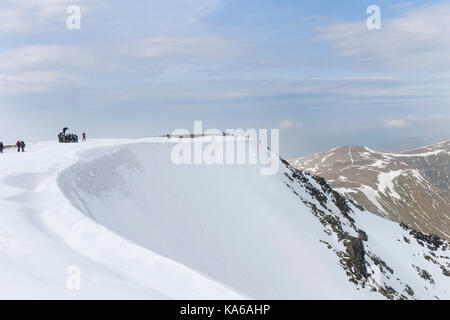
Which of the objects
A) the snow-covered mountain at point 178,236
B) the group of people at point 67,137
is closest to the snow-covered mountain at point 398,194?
the snow-covered mountain at point 178,236

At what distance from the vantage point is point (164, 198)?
83.8 ft

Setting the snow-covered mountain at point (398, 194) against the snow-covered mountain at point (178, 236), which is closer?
the snow-covered mountain at point (178, 236)

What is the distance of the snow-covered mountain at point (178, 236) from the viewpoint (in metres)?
7.34

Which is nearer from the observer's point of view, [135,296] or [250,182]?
[135,296]

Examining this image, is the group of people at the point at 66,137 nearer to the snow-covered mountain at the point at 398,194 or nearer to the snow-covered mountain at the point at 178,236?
the snow-covered mountain at the point at 178,236

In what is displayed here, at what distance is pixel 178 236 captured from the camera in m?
20.6

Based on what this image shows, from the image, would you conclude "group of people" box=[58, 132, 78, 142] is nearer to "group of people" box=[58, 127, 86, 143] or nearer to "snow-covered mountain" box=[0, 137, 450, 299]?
"group of people" box=[58, 127, 86, 143]

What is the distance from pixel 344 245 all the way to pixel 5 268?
3304 centimetres

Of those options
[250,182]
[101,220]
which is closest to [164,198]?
[101,220]

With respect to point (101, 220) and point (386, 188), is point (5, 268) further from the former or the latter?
point (386, 188)

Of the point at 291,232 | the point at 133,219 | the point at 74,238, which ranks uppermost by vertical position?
the point at 74,238

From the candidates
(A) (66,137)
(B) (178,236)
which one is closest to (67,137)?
(A) (66,137)

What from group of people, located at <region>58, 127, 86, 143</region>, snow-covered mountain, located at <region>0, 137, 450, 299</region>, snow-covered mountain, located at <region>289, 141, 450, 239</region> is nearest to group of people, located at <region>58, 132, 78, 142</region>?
group of people, located at <region>58, 127, 86, 143</region>

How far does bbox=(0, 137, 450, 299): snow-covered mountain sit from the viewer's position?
734 centimetres
